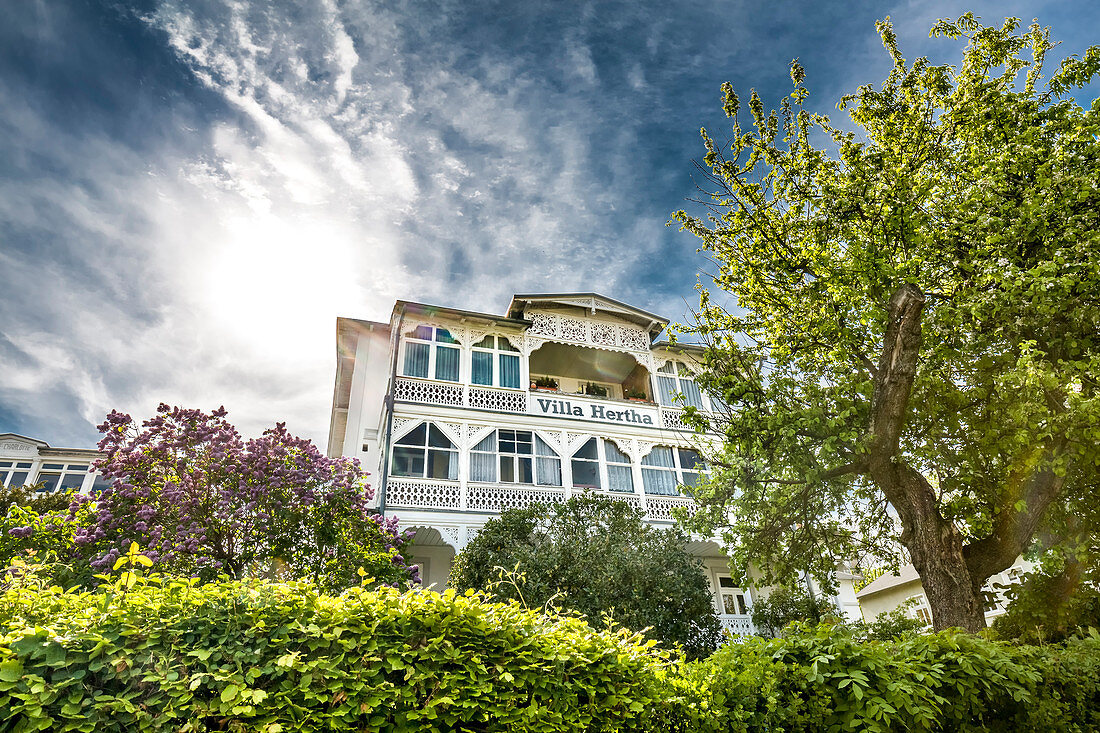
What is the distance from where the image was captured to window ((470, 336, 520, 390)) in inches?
808

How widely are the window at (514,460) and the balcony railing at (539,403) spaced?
96 centimetres

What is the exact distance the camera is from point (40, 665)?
268cm

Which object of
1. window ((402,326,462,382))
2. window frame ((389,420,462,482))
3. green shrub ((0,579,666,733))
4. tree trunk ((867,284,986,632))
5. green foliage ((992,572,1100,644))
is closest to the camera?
green shrub ((0,579,666,733))

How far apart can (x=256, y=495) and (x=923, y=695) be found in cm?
1056

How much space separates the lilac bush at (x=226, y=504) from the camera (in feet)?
33.4

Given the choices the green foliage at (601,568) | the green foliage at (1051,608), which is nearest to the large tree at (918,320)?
the green foliage at (1051,608)

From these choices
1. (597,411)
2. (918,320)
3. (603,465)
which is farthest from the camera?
(597,411)

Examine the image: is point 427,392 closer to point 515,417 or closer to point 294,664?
point 515,417

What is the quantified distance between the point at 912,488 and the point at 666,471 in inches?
491

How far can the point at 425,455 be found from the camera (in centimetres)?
1856

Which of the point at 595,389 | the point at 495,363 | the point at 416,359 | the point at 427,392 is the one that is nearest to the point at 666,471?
the point at 595,389

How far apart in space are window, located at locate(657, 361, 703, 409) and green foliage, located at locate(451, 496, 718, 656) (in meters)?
8.17

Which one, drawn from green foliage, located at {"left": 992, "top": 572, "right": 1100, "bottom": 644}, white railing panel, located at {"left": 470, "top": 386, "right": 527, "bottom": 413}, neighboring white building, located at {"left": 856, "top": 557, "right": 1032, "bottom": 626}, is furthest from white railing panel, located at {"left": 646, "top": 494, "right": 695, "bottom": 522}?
green foliage, located at {"left": 992, "top": 572, "right": 1100, "bottom": 644}

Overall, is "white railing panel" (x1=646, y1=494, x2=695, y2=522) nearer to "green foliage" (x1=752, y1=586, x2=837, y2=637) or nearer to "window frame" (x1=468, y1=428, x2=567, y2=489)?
"window frame" (x1=468, y1=428, x2=567, y2=489)
